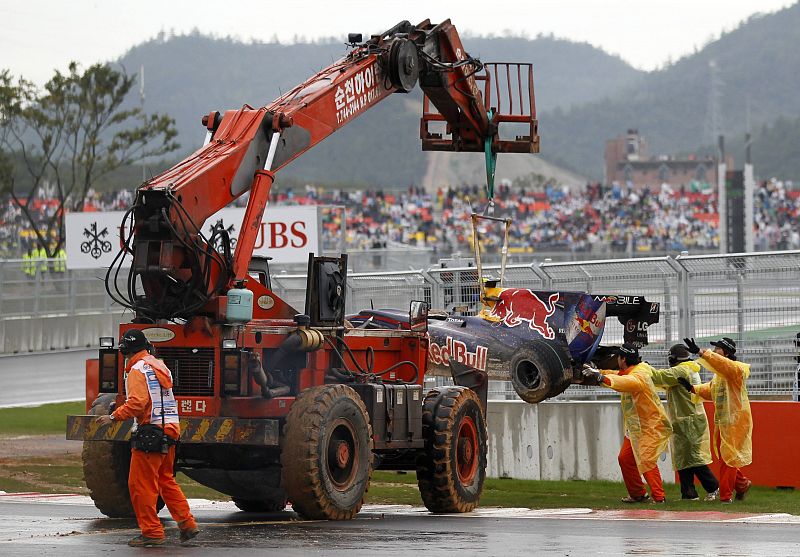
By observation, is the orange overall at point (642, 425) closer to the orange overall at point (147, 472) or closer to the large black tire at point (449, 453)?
the large black tire at point (449, 453)

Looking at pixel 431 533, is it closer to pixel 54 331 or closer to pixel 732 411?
pixel 732 411

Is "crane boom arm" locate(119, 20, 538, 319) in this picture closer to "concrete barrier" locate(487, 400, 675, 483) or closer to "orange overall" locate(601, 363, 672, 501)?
"orange overall" locate(601, 363, 672, 501)

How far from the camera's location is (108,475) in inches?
544

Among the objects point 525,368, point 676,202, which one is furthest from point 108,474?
point 676,202

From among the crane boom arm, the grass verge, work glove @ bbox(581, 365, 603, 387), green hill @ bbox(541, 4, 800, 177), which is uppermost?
green hill @ bbox(541, 4, 800, 177)

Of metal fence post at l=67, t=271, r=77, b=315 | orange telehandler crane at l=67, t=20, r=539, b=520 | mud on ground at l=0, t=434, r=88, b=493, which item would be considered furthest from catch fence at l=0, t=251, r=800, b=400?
metal fence post at l=67, t=271, r=77, b=315

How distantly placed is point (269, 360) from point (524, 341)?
11.9 ft

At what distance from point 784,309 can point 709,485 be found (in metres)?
2.44

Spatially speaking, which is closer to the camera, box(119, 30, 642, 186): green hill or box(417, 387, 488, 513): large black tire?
box(417, 387, 488, 513): large black tire

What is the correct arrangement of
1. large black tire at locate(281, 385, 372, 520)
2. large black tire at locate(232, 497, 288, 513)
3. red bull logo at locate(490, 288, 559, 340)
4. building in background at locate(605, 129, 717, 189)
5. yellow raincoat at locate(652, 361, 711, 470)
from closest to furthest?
large black tire at locate(281, 385, 372, 520) → large black tire at locate(232, 497, 288, 513) → red bull logo at locate(490, 288, 559, 340) → yellow raincoat at locate(652, 361, 711, 470) → building in background at locate(605, 129, 717, 189)

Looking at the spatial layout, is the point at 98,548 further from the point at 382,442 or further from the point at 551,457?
the point at 551,457

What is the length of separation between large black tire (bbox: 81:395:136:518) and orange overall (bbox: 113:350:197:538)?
7.18 ft

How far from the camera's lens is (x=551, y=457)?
19.1 m

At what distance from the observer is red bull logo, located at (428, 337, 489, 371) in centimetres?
1582
